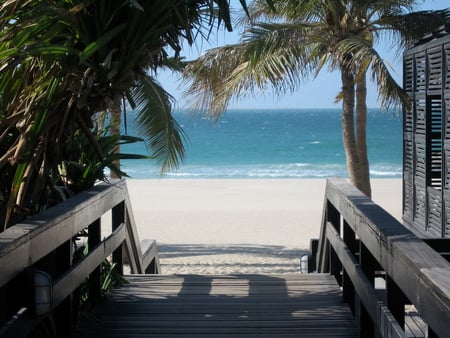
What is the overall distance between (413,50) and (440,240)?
6.23m

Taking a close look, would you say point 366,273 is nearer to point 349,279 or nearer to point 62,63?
point 349,279

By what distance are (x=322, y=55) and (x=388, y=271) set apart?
12.0 meters

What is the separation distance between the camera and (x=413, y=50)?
10594 mm

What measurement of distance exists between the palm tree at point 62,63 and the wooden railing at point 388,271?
133 cm

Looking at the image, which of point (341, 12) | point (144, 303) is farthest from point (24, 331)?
point (341, 12)

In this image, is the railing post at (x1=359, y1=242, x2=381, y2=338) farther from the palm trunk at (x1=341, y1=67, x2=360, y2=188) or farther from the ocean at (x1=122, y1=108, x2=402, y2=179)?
the ocean at (x1=122, y1=108, x2=402, y2=179)

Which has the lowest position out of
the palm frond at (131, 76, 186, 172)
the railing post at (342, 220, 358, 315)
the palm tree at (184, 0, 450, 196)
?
the railing post at (342, 220, 358, 315)

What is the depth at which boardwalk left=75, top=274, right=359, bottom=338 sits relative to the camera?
434 cm

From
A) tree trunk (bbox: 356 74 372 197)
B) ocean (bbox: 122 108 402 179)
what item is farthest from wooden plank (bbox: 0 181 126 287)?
ocean (bbox: 122 108 402 179)

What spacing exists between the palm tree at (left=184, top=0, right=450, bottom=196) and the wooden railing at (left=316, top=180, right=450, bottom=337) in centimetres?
760

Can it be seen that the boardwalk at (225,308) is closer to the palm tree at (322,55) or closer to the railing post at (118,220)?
the railing post at (118,220)

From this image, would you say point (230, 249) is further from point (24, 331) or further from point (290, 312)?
point (24, 331)

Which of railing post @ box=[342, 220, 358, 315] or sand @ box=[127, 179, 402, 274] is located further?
sand @ box=[127, 179, 402, 274]

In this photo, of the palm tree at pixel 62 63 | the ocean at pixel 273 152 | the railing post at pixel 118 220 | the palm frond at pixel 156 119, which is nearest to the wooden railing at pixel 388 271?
the palm tree at pixel 62 63
